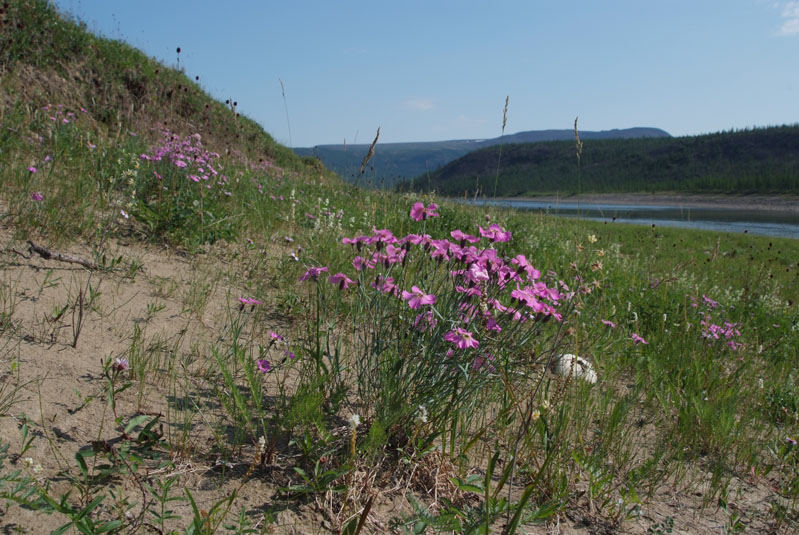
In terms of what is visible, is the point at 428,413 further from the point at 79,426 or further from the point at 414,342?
the point at 79,426

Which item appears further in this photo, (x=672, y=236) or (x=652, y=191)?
(x=652, y=191)

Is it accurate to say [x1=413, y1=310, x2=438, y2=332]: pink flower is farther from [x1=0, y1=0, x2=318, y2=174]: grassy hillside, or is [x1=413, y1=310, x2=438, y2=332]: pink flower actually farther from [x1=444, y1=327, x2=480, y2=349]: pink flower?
[x1=0, y1=0, x2=318, y2=174]: grassy hillside

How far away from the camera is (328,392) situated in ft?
6.97

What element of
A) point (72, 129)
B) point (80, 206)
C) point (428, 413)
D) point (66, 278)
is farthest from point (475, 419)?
point (72, 129)

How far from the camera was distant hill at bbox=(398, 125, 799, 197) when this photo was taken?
5550 cm

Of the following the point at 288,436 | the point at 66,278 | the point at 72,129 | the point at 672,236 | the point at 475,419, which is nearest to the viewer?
the point at 288,436

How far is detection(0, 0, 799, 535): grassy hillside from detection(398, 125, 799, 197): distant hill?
4737 cm

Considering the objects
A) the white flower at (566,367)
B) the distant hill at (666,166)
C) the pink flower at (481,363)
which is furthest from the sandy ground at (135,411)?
the distant hill at (666,166)

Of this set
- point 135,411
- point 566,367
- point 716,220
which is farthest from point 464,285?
point 716,220

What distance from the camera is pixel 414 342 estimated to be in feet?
6.70

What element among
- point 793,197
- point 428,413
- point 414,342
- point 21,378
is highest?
point 793,197

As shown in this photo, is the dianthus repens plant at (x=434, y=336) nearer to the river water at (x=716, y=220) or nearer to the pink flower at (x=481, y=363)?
the pink flower at (x=481, y=363)

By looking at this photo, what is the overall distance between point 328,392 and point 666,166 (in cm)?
7776

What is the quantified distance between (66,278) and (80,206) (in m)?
0.96
